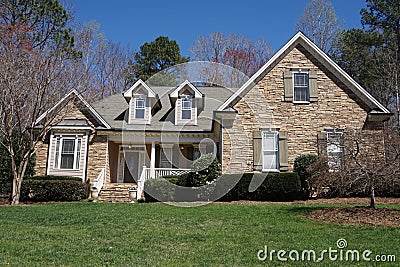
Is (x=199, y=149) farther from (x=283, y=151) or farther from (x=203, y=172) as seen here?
(x=283, y=151)

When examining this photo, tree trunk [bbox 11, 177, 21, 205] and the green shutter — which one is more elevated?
the green shutter

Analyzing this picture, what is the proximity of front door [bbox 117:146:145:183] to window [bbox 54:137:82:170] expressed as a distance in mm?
2594

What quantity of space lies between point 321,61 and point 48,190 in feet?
42.6

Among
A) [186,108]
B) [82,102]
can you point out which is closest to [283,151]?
[186,108]

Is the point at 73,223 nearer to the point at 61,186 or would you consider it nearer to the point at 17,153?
the point at 61,186

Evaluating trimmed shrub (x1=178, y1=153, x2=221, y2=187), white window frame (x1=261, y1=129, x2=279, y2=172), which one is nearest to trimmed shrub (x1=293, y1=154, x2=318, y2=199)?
white window frame (x1=261, y1=129, x2=279, y2=172)

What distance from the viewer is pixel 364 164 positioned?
9.80 m

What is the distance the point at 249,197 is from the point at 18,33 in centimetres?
1553

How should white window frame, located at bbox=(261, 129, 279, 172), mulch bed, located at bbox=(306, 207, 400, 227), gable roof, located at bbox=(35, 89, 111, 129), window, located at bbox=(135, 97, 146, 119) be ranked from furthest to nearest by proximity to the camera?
window, located at bbox=(135, 97, 146, 119) → gable roof, located at bbox=(35, 89, 111, 129) → white window frame, located at bbox=(261, 129, 279, 172) → mulch bed, located at bbox=(306, 207, 400, 227)

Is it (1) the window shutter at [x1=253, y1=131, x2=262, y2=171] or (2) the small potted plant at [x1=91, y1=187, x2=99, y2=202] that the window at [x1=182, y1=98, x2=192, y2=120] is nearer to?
(1) the window shutter at [x1=253, y1=131, x2=262, y2=171]

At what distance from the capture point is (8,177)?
1666cm

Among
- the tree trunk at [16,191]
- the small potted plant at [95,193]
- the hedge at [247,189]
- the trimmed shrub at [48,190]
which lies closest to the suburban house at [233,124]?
the small potted plant at [95,193]

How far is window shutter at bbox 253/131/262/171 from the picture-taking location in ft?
51.3

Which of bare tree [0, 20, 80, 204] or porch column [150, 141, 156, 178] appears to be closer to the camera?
bare tree [0, 20, 80, 204]
